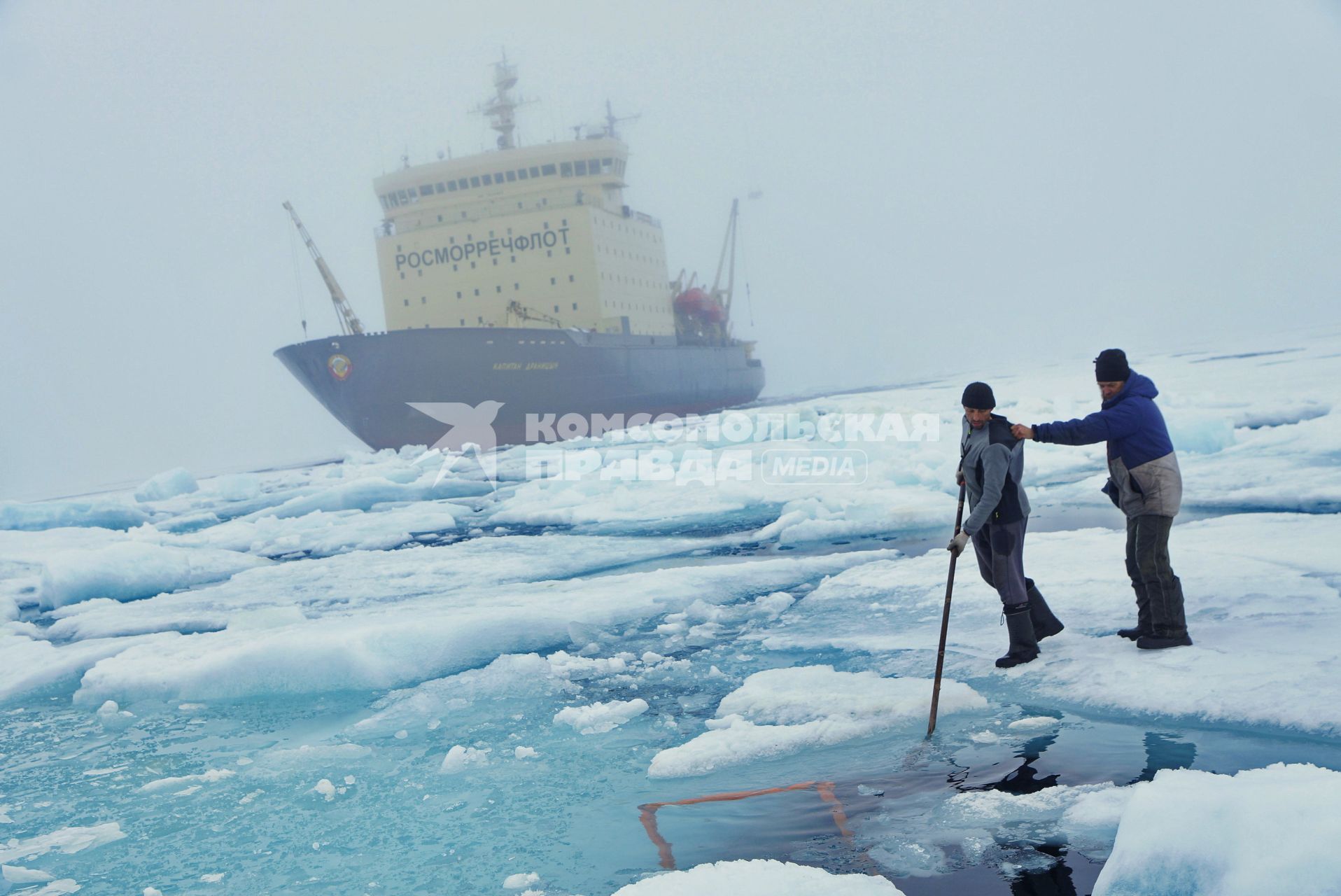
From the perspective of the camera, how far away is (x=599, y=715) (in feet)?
14.4

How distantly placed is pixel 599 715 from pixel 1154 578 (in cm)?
270

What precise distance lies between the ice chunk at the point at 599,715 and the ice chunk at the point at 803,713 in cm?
46

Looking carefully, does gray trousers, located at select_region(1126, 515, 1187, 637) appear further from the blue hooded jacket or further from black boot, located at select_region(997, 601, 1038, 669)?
black boot, located at select_region(997, 601, 1038, 669)

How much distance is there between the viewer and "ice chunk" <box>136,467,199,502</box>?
22.3m

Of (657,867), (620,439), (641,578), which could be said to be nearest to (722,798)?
(657,867)

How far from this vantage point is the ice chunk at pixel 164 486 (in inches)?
877

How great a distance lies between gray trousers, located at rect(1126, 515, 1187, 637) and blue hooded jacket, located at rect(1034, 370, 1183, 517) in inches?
2.9

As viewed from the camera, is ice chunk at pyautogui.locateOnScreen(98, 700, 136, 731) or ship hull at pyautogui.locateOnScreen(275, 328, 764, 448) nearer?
ice chunk at pyautogui.locateOnScreen(98, 700, 136, 731)

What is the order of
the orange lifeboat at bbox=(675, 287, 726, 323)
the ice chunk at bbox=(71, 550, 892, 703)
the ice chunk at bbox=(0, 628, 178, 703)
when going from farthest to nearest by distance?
the orange lifeboat at bbox=(675, 287, 726, 323)
the ice chunk at bbox=(0, 628, 178, 703)
the ice chunk at bbox=(71, 550, 892, 703)

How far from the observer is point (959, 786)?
10.4 ft

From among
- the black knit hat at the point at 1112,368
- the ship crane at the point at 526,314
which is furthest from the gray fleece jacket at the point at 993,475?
the ship crane at the point at 526,314
